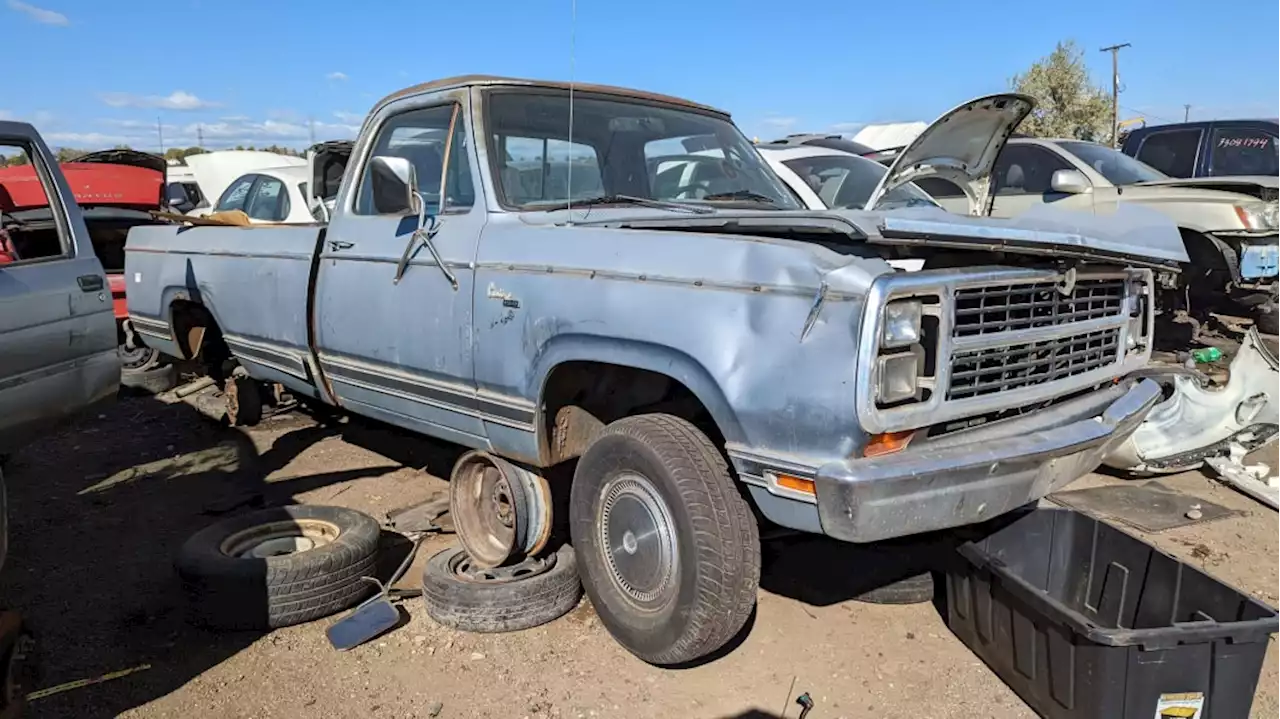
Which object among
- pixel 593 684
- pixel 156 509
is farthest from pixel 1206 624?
pixel 156 509

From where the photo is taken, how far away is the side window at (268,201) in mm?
8820

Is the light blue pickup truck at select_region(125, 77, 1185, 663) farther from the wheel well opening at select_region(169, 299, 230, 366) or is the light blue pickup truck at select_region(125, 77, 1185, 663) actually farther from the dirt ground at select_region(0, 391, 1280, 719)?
the wheel well opening at select_region(169, 299, 230, 366)

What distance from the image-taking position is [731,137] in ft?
15.3

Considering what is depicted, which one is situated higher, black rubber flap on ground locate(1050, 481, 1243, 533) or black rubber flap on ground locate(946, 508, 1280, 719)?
black rubber flap on ground locate(946, 508, 1280, 719)

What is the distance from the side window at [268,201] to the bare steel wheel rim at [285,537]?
5.49m

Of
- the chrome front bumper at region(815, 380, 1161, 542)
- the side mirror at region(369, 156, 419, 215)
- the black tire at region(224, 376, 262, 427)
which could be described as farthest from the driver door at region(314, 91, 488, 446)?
the black tire at region(224, 376, 262, 427)

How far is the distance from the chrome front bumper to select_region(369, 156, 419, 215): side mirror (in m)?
2.09

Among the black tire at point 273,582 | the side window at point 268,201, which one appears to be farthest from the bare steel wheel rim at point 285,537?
the side window at point 268,201

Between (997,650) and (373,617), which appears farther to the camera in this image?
(373,617)

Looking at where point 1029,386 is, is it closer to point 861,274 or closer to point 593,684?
point 861,274

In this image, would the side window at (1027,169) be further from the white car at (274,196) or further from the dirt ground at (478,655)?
the white car at (274,196)

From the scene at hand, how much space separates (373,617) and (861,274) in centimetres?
225

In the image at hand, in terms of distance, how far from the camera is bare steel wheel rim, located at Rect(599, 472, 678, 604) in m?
3.05

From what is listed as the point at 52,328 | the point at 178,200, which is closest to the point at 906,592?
the point at 52,328
